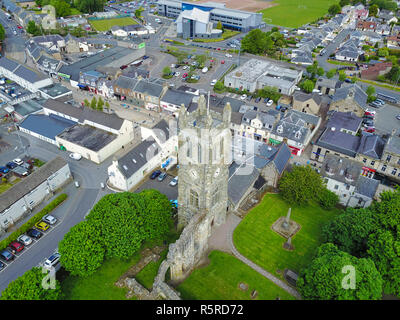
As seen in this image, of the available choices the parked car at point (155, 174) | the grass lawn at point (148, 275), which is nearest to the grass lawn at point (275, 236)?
the grass lawn at point (148, 275)

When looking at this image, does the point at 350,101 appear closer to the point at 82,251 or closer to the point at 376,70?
the point at 376,70

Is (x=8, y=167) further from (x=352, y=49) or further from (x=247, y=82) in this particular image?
(x=352, y=49)

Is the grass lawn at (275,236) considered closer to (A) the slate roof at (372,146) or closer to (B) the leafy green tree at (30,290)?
(A) the slate roof at (372,146)

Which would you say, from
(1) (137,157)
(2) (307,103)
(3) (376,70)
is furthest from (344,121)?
(1) (137,157)

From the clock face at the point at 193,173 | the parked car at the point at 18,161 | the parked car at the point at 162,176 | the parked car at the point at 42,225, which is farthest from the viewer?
the parked car at the point at 18,161

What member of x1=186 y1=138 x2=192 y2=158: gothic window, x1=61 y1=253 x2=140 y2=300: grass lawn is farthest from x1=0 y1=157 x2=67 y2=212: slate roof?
x1=186 y1=138 x2=192 y2=158: gothic window
